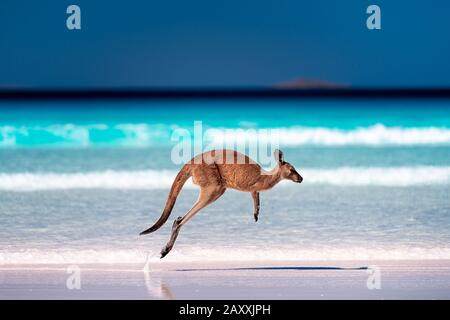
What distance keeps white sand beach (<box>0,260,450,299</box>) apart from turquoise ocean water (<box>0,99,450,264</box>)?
10.9 inches

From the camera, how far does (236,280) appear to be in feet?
15.5

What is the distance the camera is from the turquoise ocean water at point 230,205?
5.68 metres

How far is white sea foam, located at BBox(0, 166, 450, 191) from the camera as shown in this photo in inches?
355

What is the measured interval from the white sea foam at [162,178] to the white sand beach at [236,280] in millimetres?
3837

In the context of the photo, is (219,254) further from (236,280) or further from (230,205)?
(230,205)

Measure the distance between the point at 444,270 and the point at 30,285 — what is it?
2.21 m

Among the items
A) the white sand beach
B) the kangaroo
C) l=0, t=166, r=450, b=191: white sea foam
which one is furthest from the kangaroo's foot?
l=0, t=166, r=450, b=191: white sea foam

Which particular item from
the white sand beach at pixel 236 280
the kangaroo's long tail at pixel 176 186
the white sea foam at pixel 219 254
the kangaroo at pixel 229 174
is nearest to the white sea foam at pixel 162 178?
the white sea foam at pixel 219 254

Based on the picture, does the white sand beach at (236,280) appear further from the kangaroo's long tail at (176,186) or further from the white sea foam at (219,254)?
the kangaroo's long tail at (176,186)

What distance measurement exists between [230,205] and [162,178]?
7.26 ft

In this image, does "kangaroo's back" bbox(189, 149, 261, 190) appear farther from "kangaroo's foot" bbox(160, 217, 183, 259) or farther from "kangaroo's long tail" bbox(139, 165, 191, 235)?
"kangaroo's foot" bbox(160, 217, 183, 259)

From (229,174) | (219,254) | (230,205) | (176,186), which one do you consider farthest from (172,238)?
(230,205)

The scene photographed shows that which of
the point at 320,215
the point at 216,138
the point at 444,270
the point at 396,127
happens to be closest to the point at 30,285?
the point at 444,270

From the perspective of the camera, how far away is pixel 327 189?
8.61 meters
